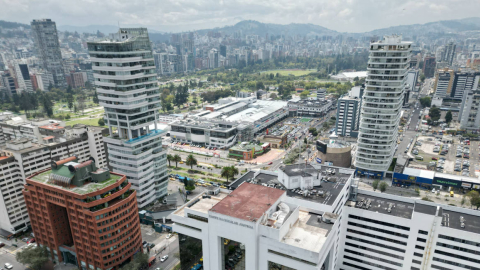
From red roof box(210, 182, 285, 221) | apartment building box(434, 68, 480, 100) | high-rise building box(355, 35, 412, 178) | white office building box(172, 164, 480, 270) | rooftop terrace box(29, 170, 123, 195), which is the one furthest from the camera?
apartment building box(434, 68, 480, 100)

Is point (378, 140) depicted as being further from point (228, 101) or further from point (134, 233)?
point (228, 101)

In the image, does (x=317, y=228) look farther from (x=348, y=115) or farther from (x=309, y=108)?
(x=309, y=108)

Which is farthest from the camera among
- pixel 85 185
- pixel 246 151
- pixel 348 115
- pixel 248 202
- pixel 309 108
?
pixel 309 108

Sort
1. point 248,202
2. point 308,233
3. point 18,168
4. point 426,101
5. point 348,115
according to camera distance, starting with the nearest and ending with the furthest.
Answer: point 308,233 → point 248,202 → point 18,168 → point 348,115 → point 426,101

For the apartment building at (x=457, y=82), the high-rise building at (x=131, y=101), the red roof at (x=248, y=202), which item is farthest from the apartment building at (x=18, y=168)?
the apartment building at (x=457, y=82)

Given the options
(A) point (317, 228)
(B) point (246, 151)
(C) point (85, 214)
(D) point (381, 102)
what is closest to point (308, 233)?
(A) point (317, 228)

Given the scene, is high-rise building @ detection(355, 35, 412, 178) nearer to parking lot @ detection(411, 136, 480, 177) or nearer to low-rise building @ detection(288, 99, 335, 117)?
parking lot @ detection(411, 136, 480, 177)

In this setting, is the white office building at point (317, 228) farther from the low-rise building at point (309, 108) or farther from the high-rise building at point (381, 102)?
the low-rise building at point (309, 108)

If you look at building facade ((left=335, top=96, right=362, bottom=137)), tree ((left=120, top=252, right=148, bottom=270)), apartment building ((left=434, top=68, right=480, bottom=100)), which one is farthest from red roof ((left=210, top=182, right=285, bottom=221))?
apartment building ((left=434, top=68, right=480, bottom=100))
